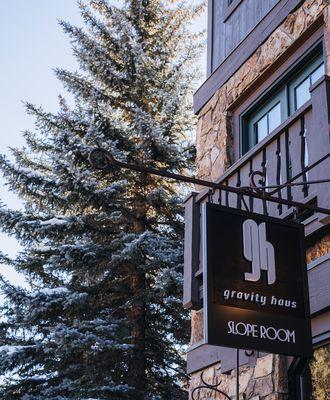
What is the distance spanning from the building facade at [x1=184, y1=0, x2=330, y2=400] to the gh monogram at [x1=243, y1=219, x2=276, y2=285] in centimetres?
48

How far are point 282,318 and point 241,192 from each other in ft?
2.87

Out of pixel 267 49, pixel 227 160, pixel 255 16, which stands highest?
pixel 255 16

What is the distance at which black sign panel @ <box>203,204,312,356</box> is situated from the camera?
13.8 ft

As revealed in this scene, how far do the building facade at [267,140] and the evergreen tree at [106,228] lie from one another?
3935 mm

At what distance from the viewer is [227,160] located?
7.26 meters

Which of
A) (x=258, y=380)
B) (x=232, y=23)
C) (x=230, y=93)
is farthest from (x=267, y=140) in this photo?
(x=232, y=23)

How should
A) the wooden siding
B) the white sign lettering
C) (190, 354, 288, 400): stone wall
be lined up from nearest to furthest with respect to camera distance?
the white sign lettering
(190, 354, 288, 400): stone wall
the wooden siding

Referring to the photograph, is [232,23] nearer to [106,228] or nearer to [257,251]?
[257,251]

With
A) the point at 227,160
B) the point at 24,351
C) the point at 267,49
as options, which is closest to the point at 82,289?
the point at 24,351

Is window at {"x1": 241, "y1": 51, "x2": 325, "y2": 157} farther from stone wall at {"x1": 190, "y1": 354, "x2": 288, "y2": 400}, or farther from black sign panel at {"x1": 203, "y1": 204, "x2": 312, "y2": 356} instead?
stone wall at {"x1": 190, "y1": 354, "x2": 288, "y2": 400}

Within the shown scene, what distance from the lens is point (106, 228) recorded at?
499 inches

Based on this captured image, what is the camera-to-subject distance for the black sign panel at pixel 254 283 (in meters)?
4.21

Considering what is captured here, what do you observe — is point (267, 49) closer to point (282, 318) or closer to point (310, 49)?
point (310, 49)

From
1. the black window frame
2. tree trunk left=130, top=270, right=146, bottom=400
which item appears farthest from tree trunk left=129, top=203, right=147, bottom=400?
the black window frame
